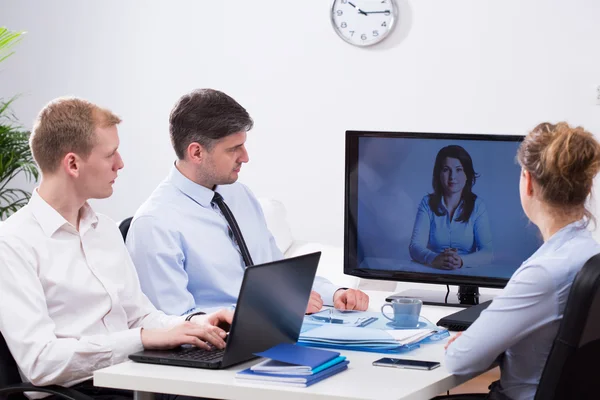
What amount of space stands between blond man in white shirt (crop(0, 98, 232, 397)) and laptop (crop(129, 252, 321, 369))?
8cm

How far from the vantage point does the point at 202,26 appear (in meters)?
5.11

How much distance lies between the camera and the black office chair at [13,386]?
192cm

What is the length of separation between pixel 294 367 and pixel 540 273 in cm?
51

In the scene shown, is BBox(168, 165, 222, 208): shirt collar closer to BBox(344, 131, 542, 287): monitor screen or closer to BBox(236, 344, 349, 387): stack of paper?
BBox(344, 131, 542, 287): monitor screen

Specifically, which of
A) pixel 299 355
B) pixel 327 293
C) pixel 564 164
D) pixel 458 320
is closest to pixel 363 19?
pixel 327 293

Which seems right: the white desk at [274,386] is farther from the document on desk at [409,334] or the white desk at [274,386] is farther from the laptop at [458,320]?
the laptop at [458,320]

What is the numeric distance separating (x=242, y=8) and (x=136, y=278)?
9.77 feet

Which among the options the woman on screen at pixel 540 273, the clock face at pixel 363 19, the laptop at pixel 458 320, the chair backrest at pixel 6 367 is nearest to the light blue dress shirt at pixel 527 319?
the woman on screen at pixel 540 273

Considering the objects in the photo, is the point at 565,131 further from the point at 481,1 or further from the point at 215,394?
the point at 481,1

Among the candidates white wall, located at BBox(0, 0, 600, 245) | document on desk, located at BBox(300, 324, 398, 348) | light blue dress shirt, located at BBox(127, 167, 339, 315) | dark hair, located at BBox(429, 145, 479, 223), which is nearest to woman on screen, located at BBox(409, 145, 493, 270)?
dark hair, located at BBox(429, 145, 479, 223)

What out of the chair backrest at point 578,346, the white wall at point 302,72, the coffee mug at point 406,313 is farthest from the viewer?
the white wall at point 302,72

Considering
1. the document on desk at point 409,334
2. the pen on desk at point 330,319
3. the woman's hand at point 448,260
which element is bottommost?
the pen on desk at point 330,319

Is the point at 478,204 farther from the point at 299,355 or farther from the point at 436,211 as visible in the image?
the point at 299,355

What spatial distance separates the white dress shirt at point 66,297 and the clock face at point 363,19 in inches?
108
